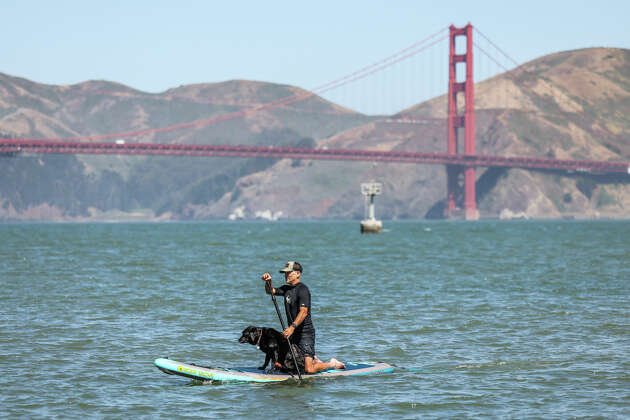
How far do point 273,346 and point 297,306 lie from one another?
101cm

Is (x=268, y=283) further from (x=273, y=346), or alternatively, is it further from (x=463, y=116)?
(x=463, y=116)

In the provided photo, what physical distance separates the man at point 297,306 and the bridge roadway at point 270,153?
114 m

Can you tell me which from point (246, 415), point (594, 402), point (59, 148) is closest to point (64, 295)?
point (246, 415)

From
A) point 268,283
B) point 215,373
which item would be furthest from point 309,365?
point 268,283

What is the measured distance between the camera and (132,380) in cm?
1738

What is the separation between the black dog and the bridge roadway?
113658 mm

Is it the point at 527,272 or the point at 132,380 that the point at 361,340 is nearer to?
the point at 132,380

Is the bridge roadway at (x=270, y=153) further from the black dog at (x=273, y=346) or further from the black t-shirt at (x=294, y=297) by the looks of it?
the black t-shirt at (x=294, y=297)

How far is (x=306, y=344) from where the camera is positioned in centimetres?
1623

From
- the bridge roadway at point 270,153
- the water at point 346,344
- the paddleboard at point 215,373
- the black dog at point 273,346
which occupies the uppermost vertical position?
the bridge roadway at point 270,153

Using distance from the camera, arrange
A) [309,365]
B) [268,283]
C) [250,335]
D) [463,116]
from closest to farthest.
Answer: [268,283], [250,335], [309,365], [463,116]

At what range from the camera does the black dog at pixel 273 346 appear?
15906 mm

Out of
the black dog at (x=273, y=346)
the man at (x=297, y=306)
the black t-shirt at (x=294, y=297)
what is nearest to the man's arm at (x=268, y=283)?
the man at (x=297, y=306)

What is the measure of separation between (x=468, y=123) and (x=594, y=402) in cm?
16656
